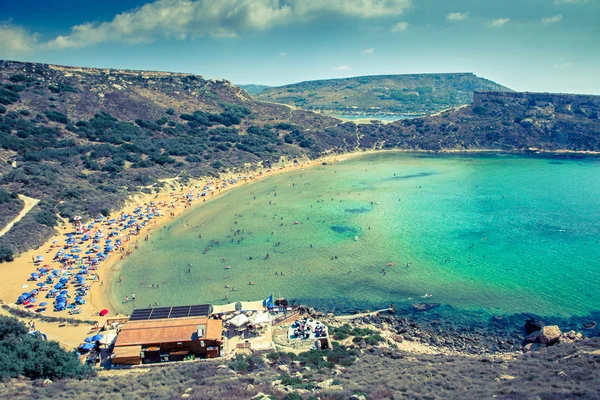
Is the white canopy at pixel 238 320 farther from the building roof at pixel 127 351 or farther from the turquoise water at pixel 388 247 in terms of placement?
the building roof at pixel 127 351

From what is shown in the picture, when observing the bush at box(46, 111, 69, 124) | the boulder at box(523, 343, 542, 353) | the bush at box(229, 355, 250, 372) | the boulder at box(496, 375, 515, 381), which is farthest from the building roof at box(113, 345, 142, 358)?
the bush at box(46, 111, 69, 124)

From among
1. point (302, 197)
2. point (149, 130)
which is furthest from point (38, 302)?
point (149, 130)

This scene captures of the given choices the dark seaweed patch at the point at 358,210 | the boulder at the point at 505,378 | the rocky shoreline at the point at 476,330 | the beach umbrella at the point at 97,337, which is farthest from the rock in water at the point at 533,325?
the dark seaweed patch at the point at 358,210

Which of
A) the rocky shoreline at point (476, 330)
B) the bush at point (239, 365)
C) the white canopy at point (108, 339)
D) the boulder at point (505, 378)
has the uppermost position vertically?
the boulder at point (505, 378)

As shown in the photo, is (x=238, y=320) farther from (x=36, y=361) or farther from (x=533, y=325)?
(x=533, y=325)

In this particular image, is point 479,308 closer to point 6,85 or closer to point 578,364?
point 578,364

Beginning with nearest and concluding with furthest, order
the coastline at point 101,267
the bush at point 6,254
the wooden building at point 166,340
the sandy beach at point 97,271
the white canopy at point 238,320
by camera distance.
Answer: the wooden building at point 166,340 → the white canopy at point 238,320 → the sandy beach at point 97,271 → the coastline at point 101,267 → the bush at point 6,254

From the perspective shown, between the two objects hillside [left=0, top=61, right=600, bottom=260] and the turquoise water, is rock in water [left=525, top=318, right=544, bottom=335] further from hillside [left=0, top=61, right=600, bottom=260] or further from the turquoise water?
hillside [left=0, top=61, right=600, bottom=260]
